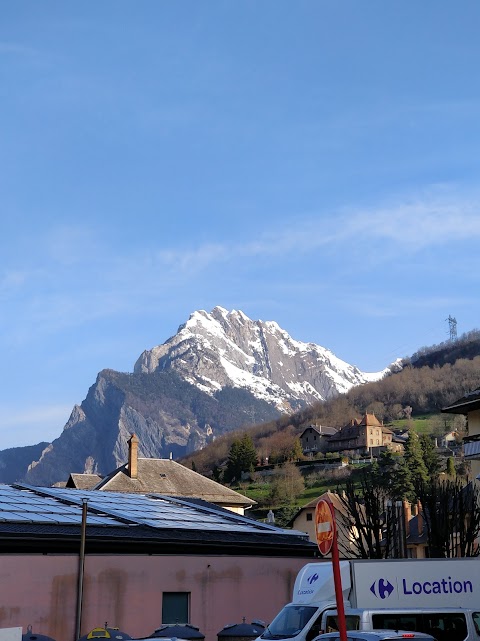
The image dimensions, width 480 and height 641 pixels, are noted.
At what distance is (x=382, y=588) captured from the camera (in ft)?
71.1

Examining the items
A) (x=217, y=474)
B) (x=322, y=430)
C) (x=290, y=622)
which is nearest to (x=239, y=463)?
(x=217, y=474)

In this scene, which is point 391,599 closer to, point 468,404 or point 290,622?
point 290,622

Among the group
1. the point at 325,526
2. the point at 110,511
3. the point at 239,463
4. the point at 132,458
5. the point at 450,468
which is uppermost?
the point at 239,463

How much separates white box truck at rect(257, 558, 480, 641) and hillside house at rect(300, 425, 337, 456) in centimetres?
15944

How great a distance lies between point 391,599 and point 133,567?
8844 millimetres

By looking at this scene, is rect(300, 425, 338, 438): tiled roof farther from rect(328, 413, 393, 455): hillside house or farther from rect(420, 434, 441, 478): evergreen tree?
rect(420, 434, 441, 478): evergreen tree

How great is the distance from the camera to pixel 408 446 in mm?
121625

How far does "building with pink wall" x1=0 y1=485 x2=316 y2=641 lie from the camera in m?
24.9

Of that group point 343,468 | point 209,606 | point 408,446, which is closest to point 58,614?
point 209,606

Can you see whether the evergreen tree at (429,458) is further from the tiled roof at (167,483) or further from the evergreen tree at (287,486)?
the tiled roof at (167,483)

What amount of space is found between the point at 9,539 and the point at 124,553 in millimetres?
3926

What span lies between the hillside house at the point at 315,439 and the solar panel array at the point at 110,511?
146930mm

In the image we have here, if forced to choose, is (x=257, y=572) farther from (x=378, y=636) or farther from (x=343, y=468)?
(x=343, y=468)

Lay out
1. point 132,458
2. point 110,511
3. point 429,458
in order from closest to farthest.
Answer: point 110,511
point 132,458
point 429,458
